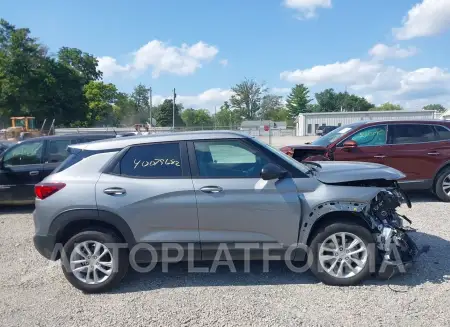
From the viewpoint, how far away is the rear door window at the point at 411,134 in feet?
24.8

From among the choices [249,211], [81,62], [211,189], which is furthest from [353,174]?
[81,62]

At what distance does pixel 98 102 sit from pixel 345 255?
2581 inches

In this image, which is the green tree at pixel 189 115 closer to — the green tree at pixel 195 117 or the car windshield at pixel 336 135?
the green tree at pixel 195 117

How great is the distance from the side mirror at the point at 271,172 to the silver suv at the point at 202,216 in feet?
0.04

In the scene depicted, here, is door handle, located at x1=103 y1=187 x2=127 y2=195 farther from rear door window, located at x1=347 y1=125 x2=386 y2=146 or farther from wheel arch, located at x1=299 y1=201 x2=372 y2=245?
rear door window, located at x1=347 y1=125 x2=386 y2=146

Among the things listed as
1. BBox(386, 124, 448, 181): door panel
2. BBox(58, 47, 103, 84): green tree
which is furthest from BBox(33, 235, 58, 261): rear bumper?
BBox(58, 47, 103, 84): green tree

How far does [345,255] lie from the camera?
3852mm

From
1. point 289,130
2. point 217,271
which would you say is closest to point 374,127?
point 217,271

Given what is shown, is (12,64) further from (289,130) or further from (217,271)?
(217,271)

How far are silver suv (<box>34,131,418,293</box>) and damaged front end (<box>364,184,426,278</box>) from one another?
0.04ft

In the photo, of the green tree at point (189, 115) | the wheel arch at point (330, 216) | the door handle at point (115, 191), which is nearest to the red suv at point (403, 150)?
the wheel arch at point (330, 216)

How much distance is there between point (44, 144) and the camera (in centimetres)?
753

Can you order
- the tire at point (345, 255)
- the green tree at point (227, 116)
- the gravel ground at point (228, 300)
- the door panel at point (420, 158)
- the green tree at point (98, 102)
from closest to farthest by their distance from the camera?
the gravel ground at point (228, 300), the tire at point (345, 255), the door panel at point (420, 158), the green tree at point (98, 102), the green tree at point (227, 116)

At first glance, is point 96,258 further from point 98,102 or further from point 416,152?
point 98,102
